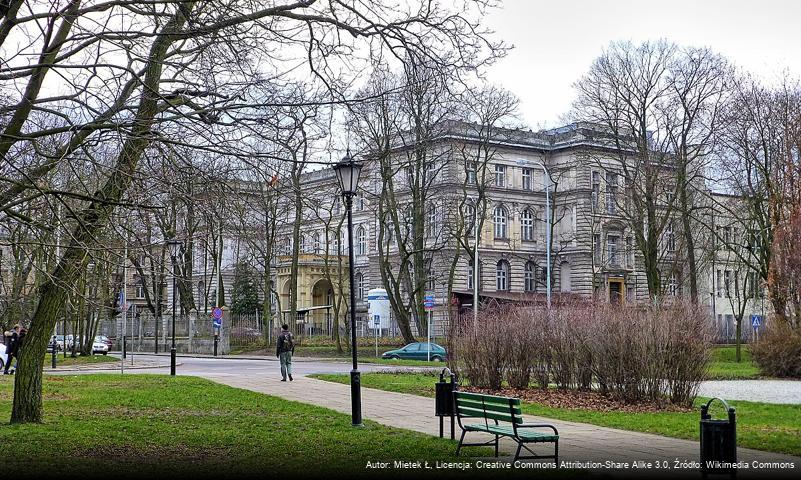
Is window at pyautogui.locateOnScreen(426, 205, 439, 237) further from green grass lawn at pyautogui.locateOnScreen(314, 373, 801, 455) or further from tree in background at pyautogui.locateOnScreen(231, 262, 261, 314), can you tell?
green grass lawn at pyautogui.locateOnScreen(314, 373, 801, 455)

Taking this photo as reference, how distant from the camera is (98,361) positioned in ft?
152

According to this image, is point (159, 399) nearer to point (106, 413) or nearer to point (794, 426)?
point (106, 413)

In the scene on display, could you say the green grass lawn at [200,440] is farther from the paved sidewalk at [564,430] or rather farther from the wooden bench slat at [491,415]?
the paved sidewalk at [564,430]

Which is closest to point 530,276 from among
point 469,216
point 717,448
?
point 469,216

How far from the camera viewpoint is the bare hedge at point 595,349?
2008 centimetres

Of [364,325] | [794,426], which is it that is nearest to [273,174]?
[794,426]

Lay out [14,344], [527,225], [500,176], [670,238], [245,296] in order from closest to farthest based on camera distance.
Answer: [14,344] < [670,238] < [500,176] < [245,296] < [527,225]

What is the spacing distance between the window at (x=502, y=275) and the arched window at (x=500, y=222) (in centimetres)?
213

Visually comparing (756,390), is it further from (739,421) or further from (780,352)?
(739,421)

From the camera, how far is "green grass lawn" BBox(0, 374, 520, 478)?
1121cm

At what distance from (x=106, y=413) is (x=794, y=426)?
39.9 feet

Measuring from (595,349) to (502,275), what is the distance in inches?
2199

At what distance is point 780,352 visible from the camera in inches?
1221

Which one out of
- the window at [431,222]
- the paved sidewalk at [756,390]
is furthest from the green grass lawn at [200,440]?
the window at [431,222]
